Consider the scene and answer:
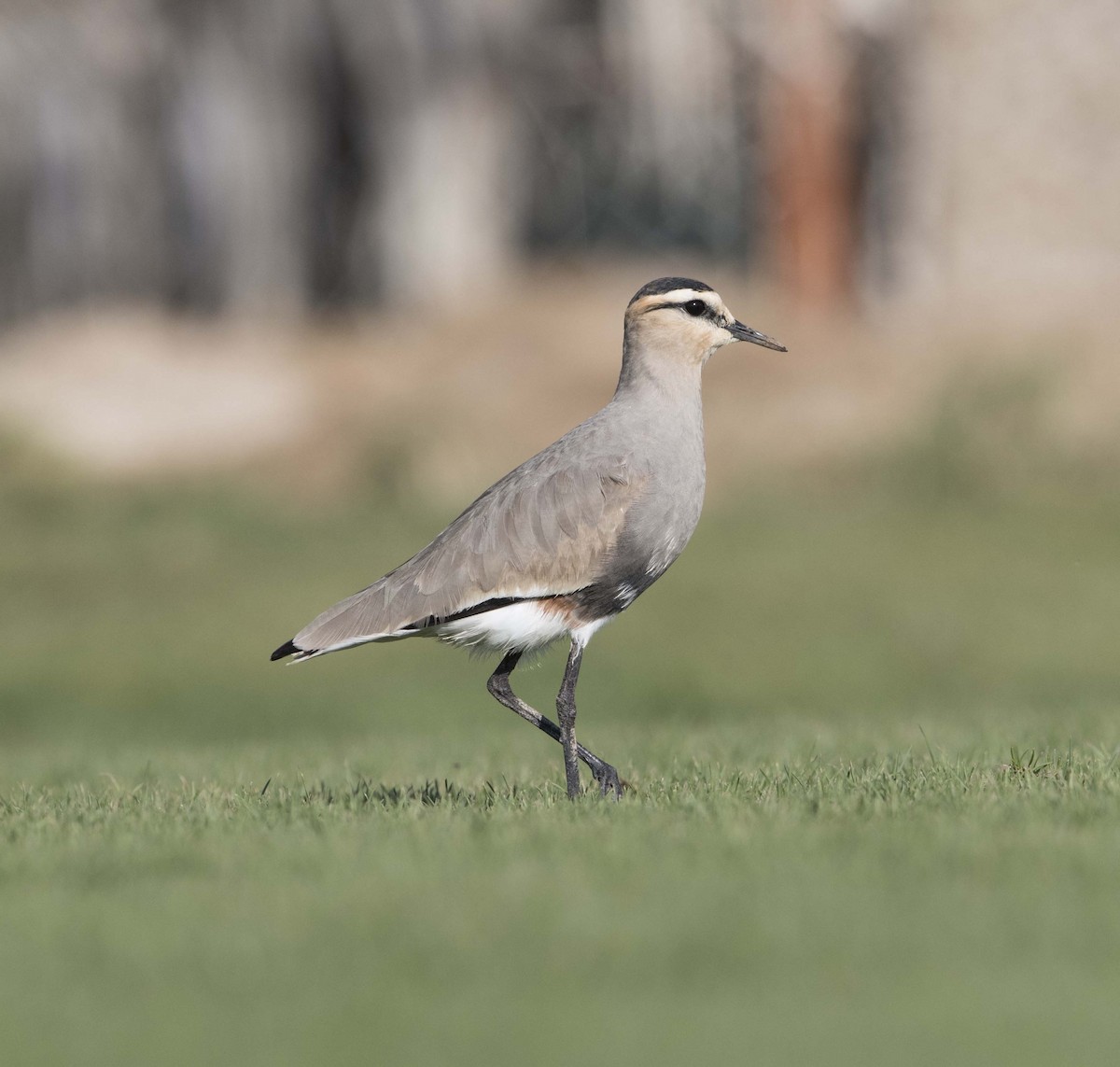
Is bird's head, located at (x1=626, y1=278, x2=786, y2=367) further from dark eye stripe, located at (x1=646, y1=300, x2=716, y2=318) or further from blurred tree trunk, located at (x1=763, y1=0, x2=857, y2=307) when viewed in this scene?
blurred tree trunk, located at (x1=763, y1=0, x2=857, y2=307)

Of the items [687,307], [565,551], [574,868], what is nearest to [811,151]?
[687,307]

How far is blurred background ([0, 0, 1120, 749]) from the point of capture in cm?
1588

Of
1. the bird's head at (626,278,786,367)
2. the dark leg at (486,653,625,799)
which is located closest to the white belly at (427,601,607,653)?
the dark leg at (486,653,625,799)

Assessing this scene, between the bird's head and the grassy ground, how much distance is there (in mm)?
1906

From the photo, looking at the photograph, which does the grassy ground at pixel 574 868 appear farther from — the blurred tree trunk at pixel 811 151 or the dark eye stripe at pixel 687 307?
the blurred tree trunk at pixel 811 151

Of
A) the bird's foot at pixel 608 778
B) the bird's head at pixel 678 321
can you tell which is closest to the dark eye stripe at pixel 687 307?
the bird's head at pixel 678 321

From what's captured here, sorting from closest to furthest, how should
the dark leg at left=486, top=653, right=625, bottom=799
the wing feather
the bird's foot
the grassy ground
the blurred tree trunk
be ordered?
the grassy ground, the wing feather, the bird's foot, the dark leg at left=486, top=653, right=625, bottom=799, the blurred tree trunk

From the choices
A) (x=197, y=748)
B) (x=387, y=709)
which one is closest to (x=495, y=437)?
(x=387, y=709)

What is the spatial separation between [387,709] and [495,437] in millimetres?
6111

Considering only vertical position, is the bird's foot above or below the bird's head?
below

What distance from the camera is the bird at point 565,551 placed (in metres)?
7.71

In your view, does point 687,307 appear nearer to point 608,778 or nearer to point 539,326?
point 608,778

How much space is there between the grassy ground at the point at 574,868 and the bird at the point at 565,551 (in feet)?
2.32

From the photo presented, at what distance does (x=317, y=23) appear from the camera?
932 inches
